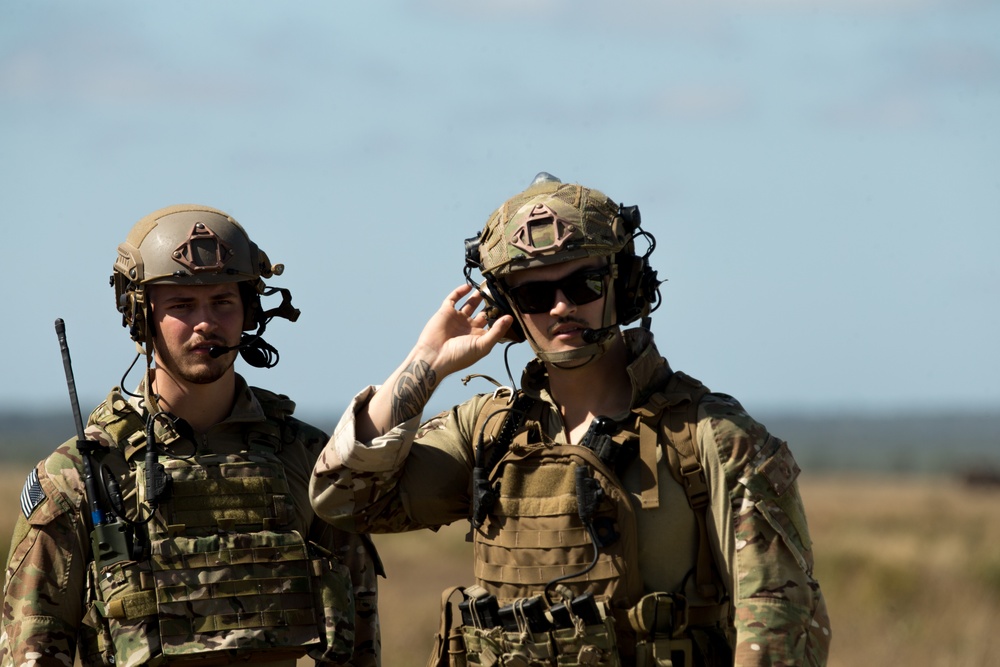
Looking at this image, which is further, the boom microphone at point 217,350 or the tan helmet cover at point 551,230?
the boom microphone at point 217,350

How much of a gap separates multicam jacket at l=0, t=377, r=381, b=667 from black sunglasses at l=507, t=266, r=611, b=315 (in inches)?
73.6

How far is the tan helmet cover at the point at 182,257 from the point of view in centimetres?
816

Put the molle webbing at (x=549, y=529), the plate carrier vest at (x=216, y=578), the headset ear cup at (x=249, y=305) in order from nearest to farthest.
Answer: the molle webbing at (x=549, y=529)
the plate carrier vest at (x=216, y=578)
the headset ear cup at (x=249, y=305)

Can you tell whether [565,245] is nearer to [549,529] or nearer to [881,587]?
[549,529]

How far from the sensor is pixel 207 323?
811cm

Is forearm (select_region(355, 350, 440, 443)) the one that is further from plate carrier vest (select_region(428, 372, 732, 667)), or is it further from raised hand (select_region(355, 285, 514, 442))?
plate carrier vest (select_region(428, 372, 732, 667))

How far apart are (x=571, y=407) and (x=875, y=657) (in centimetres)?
1186

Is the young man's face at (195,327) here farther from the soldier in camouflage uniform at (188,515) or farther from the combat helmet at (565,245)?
the combat helmet at (565,245)

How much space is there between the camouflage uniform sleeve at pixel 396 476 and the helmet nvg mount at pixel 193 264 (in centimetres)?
131

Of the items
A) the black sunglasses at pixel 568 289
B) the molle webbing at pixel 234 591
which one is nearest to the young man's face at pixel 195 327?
the molle webbing at pixel 234 591

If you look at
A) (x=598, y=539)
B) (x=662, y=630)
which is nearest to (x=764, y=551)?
(x=662, y=630)

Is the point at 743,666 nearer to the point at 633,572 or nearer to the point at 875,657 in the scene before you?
the point at 633,572

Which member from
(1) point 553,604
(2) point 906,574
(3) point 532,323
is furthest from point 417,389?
(2) point 906,574

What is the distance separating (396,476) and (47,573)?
72.3 inches
